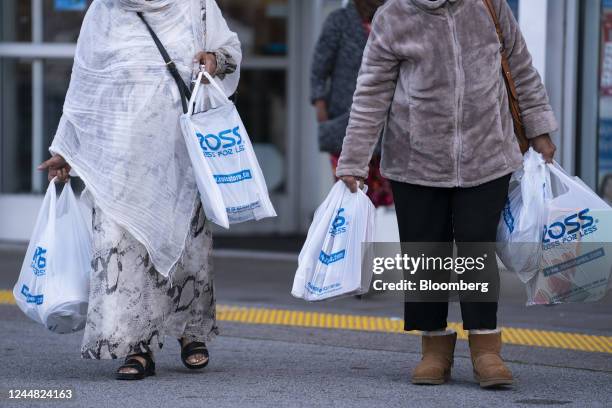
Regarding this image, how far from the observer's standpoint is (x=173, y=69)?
533cm

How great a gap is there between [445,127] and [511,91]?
1.02ft

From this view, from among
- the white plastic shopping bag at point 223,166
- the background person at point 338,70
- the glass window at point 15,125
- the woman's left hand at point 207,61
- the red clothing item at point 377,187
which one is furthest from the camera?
the glass window at point 15,125

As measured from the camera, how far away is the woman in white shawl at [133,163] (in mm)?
5266

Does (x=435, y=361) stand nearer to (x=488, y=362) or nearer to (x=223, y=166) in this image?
(x=488, y=362)

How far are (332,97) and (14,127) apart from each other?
385 cm

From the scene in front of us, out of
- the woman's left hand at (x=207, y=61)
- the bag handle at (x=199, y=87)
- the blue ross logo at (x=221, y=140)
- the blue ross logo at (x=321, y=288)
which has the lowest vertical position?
the blue ross logo at (x=321, y=288)

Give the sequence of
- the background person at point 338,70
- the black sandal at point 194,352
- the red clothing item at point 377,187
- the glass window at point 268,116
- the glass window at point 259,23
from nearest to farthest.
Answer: the black sandal at point 194,352 < the background person at point 338,70 < the red clothing item at point 377,187 < the glass window at point 259,23 < the glass window at point 268,116

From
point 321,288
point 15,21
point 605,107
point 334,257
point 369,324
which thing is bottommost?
point 369,324

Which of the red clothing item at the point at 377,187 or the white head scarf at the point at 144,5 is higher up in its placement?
the white head scarf at the point at 144,5

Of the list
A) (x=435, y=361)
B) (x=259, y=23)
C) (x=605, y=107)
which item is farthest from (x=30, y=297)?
(x=259, y=23)

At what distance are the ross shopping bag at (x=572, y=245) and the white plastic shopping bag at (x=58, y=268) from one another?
1750 millimetres

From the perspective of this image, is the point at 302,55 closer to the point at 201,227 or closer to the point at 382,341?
the point at 382,341

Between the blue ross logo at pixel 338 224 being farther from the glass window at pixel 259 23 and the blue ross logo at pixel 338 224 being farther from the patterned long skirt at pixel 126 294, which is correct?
the glass window at pixel 259 23

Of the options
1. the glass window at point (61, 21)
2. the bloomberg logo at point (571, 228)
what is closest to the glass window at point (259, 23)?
the glass window at point (61, 21)
